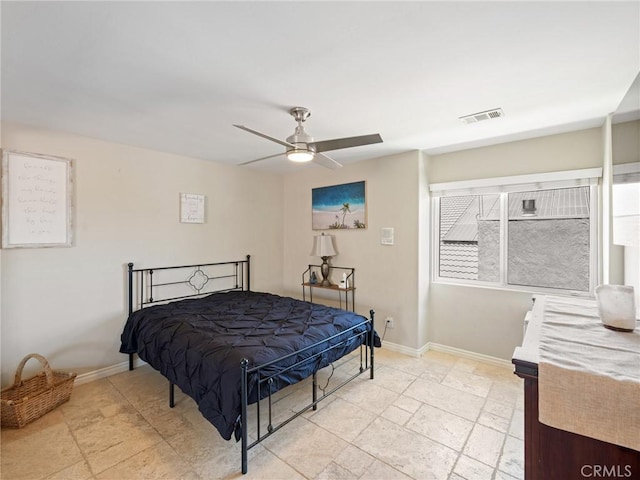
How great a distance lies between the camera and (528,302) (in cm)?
311

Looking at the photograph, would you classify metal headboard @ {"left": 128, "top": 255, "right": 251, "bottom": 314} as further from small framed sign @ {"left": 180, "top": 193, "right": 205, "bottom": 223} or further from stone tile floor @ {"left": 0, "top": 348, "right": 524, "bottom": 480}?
stone tile floor @ {"left": 0, "top": 348, "right": 524, "bottom": 480}

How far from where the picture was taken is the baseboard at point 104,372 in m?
2.95

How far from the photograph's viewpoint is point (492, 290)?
10.8 feet

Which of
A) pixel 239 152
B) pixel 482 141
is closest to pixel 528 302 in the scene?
pixel 482 141

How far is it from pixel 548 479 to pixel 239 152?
3687 mm

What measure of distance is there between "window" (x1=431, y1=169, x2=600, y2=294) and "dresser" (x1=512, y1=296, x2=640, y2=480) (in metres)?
1.92

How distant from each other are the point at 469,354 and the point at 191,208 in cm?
387

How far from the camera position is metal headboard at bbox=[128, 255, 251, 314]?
11.1 feet

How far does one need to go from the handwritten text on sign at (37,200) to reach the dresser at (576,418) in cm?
376

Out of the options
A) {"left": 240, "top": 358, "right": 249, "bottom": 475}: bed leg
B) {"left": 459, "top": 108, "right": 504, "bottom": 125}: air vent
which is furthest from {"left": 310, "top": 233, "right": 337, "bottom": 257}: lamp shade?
{"left": 240, "top": 358, "right": 249, "bottom": 475}: bed leg

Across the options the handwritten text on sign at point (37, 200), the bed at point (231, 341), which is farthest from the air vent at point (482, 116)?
the handwritten text on sign at point (37, 200)

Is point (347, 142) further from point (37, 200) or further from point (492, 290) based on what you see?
point (37, 200)

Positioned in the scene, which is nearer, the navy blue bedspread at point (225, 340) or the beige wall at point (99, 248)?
the navy blue bedspread at point (225, 340)

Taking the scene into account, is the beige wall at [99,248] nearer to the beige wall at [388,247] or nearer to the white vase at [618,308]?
the beige wall at [388,247]
